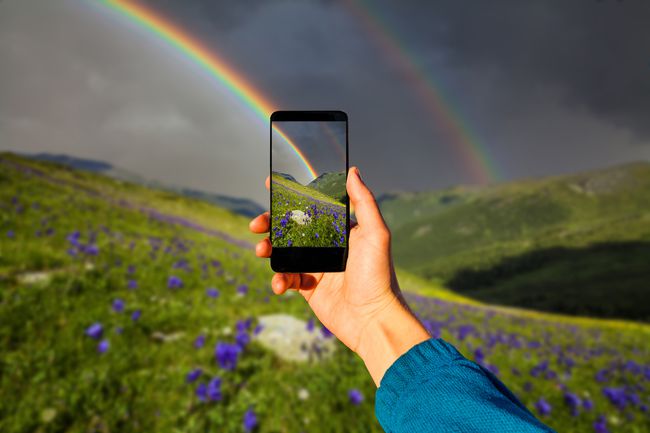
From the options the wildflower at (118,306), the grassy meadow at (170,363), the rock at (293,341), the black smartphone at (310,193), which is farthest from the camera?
the wildflower at (118,306)

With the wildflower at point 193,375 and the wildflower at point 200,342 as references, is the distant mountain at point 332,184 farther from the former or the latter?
the wildflower at point 200,342

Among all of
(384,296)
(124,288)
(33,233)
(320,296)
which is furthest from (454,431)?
(33,233)

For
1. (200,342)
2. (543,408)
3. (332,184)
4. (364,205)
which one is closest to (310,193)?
(332,184)

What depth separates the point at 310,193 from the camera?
9.25 feet

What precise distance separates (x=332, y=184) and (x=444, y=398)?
169cm

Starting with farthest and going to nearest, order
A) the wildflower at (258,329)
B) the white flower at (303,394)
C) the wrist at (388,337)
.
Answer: the wildflower at (258,329) → the white flower at (303,394) → the wrist at (388,337)

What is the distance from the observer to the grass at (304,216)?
276 cm

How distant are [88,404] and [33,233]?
5.90 metres

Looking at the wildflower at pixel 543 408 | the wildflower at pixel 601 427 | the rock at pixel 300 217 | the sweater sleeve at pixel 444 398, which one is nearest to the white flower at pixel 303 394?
the rock at pixel 300 217

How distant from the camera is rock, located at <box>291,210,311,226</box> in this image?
2.86 m

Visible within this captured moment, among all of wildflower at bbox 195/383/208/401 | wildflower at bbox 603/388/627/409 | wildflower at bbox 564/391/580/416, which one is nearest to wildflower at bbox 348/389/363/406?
wildflower at bbox 195/383/208/401

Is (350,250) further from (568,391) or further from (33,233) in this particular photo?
(33,233)

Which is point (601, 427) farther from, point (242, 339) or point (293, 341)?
point (242, 339)

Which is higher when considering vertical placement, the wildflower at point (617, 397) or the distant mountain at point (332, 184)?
the distant mountain at point (332, 184)
